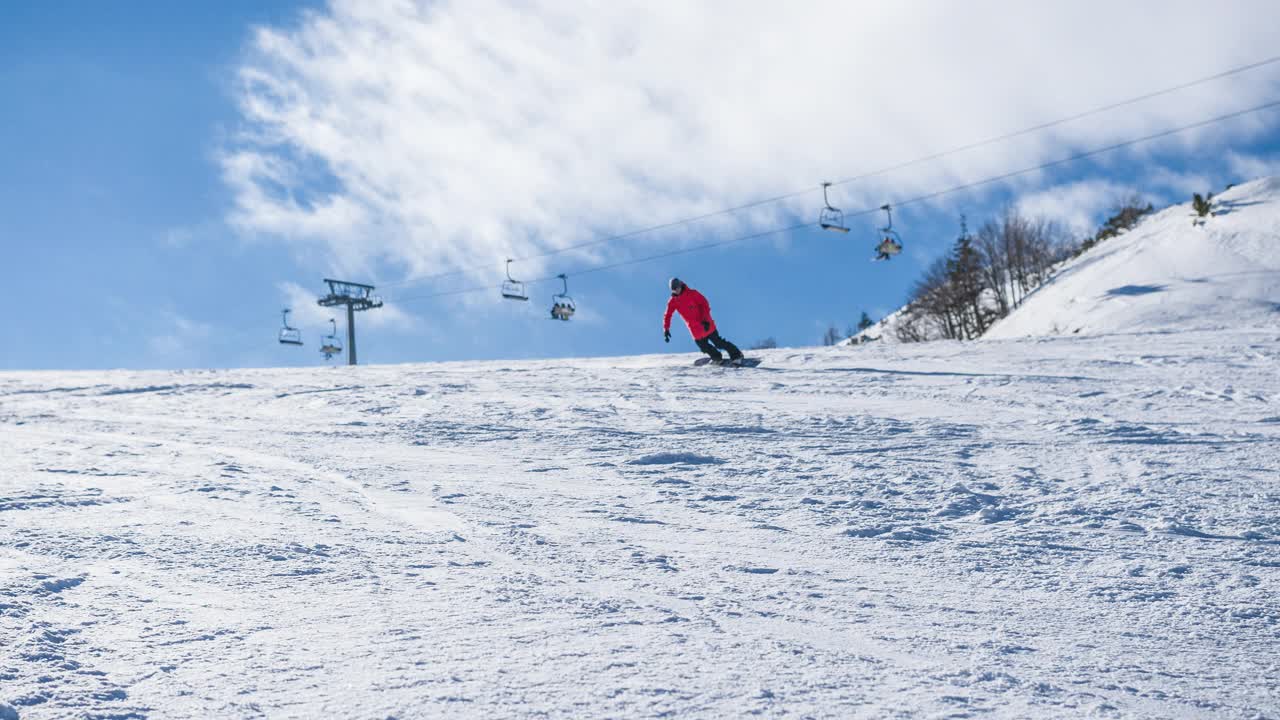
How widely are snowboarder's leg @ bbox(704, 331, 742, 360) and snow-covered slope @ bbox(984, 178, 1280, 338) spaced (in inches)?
647

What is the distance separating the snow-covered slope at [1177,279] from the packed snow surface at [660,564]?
2151 cm

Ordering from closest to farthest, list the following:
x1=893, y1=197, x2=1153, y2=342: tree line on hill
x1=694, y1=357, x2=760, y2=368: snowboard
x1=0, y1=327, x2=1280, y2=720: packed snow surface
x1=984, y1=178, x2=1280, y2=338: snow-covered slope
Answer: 1. x1=0, y1=327, x2=1280, y2=720: packed snow surface
2. x1=694, y1=357, x2=760, y2=368: snowboard
3. x1=984, y1=178, x2=1280, y2=338: snow-covered slope
4. x1=893, y1=197, x2=1153, y2=342: tree line on hill

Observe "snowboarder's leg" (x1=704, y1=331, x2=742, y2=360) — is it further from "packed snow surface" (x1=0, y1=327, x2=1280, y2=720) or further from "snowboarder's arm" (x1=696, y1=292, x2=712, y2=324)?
"packed snow surface" (x1=0, y1=327, x2=1280, y2=720)

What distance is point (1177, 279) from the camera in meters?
32.4

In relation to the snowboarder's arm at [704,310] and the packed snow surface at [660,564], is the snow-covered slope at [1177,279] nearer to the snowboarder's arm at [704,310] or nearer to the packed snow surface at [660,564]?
the snowboarder's arm at [704,310]

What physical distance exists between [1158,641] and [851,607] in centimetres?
115

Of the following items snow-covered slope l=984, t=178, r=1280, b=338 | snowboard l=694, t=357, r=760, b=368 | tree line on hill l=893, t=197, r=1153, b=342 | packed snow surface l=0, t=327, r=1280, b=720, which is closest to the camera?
packed snow surface l=0, t=327, r=1280, b=720

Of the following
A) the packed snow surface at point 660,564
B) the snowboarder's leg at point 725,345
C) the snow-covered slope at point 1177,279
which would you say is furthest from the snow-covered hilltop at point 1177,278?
the packed snow surface at point 660,564

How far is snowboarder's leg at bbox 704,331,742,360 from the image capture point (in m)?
15.5

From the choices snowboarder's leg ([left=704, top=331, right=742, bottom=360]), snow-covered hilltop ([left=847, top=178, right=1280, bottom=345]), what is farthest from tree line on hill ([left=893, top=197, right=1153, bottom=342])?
snowboarder's leg ([left=704, top=331, right=742, bottom=360])

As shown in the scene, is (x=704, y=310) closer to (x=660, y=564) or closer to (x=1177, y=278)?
(x=660, y=564)

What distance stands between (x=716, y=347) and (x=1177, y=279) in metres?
24.0

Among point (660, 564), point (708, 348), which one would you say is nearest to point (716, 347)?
point (708, 348)

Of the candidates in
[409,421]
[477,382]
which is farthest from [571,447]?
[477,382]
